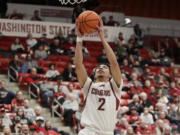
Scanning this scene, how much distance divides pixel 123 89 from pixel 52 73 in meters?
2.60

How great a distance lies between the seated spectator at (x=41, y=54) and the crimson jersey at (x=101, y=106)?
1091 cm

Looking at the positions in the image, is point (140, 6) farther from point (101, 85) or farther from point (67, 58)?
point (101, 85)

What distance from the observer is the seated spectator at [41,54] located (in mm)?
17641

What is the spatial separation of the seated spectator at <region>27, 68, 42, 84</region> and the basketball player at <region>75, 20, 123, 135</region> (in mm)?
8861

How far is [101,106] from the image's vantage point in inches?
263

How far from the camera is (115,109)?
6746mm

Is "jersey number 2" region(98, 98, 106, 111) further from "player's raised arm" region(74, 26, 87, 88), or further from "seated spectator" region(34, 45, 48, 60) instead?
"seated spectator" region(34, 45, 48, 60)

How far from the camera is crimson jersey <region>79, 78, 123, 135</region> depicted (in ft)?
21.7

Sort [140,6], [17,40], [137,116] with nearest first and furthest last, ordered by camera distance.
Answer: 1. [137,116]
2. [17,40]
3. [140,6]

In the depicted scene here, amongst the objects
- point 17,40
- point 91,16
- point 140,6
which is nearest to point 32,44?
point 17,40

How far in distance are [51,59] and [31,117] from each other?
18.1 feet

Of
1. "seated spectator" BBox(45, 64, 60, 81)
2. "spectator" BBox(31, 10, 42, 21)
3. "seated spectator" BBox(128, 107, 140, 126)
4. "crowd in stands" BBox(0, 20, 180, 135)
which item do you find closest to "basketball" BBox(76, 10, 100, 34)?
"crowd in stands" BBox(0, 20, 180, 135)

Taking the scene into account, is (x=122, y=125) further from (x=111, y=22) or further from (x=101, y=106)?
(x=111, y=22)

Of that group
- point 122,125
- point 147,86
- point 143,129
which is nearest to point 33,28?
point 147,86
